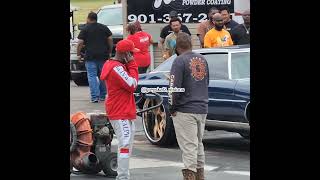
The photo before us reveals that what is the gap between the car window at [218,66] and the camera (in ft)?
38.5

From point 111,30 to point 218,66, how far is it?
11.1m

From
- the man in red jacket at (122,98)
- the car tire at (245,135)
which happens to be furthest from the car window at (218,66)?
the man in red jacket at (122,98)

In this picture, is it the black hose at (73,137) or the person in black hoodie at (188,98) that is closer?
the person in black hoodie at (188,98)

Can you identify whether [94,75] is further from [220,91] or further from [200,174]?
[200,174]

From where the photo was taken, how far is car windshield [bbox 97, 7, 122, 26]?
23.4 meters

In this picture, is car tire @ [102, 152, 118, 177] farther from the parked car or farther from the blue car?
the parked car

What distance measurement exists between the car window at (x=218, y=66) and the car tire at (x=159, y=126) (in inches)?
34.8

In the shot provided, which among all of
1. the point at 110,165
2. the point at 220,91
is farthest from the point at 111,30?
the point at 110,165

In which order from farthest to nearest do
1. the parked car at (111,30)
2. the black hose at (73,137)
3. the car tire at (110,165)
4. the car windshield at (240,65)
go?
the parked car at (111,30) < the car windshield at (240,65) < the car tire at (110,165) < the black hose at (73,137)

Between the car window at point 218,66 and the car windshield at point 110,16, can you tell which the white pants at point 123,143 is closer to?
the car window at point 218,66

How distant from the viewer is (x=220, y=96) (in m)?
11.4
